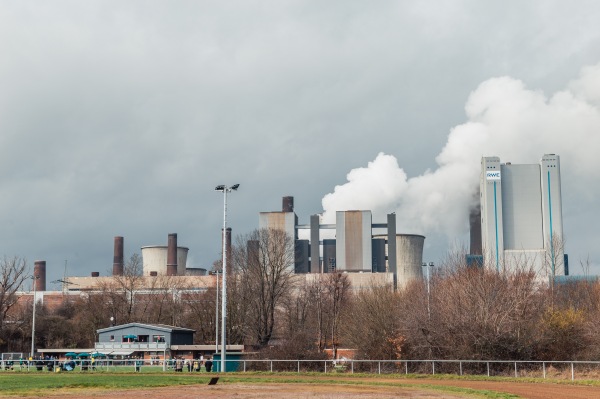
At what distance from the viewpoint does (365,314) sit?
62625 mm

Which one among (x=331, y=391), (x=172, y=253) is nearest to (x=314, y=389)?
(x=331, y=391)

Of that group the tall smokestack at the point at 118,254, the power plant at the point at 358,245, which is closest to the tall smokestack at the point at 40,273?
the tall smokestack at the point at 118,254

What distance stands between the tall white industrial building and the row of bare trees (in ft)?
89.1

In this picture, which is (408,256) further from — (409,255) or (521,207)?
(521,207)

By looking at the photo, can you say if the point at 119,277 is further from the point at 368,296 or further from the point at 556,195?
the point at 556,195

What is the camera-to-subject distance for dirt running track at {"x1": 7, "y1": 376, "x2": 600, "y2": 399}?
3172cm

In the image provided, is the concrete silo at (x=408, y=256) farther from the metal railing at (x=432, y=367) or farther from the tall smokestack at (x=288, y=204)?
the metal railing at (x=432, y=367)

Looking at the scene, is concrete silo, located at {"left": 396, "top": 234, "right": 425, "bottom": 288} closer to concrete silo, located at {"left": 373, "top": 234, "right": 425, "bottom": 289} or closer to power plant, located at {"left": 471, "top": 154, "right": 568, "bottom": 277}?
concrete silo, located at {"left": 373, "top": 234, "right": 425, "bottom": 289}

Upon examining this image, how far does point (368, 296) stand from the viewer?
68.4 metres

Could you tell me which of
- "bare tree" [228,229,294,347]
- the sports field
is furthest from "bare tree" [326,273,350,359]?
the sports field

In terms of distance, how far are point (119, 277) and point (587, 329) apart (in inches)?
3319

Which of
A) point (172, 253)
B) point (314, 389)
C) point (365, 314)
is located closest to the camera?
point (314, 389)

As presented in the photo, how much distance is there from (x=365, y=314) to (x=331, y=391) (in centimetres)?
2860

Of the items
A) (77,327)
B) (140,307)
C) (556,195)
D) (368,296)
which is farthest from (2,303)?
(556,195)
